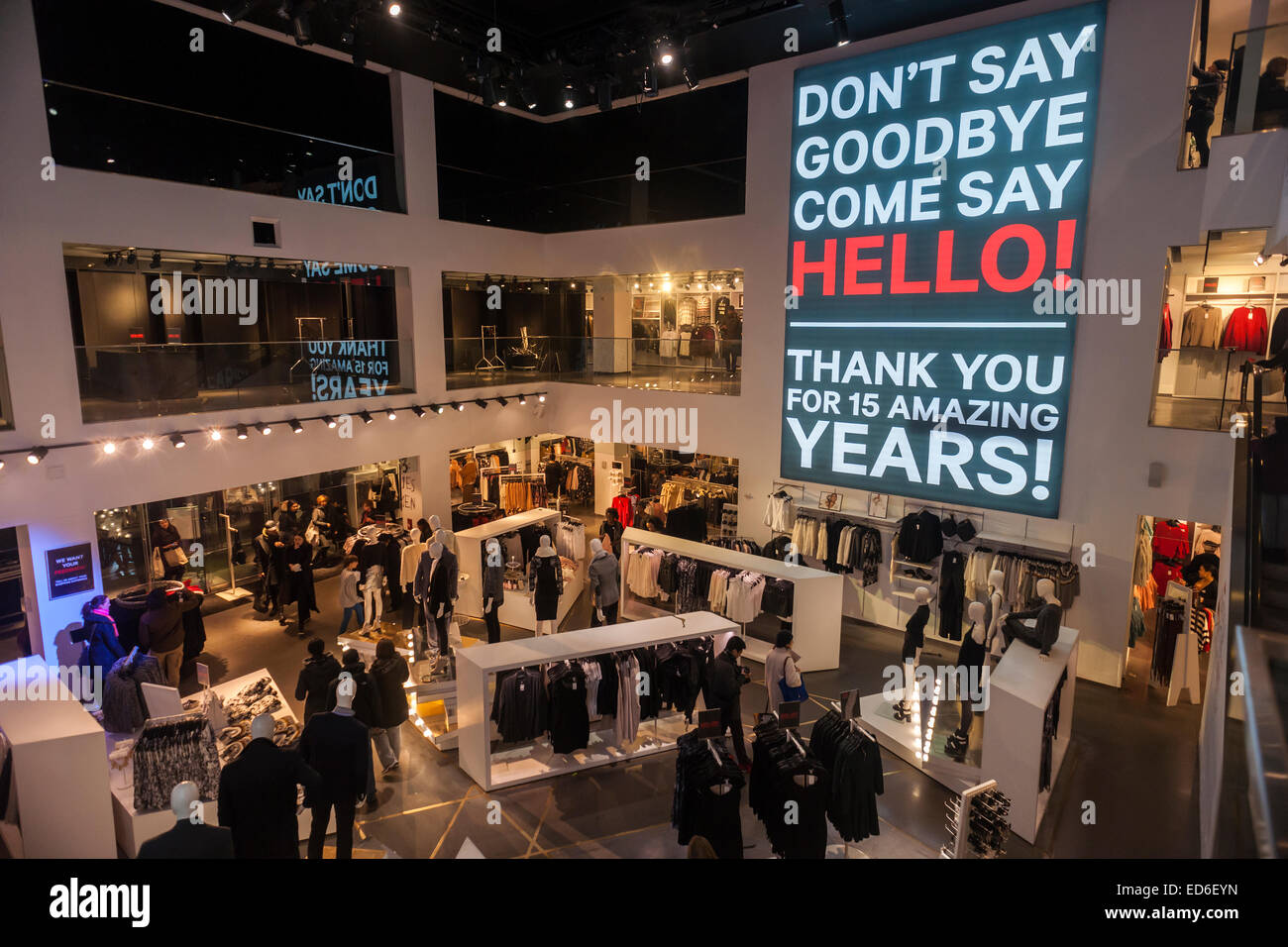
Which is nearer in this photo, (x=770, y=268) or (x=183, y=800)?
(x=183, y=800)

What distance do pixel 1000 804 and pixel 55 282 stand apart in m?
10.7

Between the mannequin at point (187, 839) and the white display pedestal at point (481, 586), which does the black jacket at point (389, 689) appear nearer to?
the mannequin at point (187, 839)

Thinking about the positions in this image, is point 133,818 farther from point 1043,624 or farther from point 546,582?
point 1043,624

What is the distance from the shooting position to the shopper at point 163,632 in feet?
26.7

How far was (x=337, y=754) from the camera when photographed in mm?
5223

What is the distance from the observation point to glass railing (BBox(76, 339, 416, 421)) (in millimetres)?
8664

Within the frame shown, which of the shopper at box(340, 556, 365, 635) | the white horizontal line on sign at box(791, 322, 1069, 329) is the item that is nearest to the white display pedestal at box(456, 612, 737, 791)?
the shopper at box(340, 556, 365, 635)

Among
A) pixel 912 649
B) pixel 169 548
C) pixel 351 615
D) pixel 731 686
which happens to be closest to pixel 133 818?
pixel 731 686

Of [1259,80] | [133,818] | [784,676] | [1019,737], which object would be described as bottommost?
[133,818]

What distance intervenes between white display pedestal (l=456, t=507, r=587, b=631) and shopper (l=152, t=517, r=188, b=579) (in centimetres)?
400

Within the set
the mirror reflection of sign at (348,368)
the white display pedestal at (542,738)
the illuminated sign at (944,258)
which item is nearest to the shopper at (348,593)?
the mirror reflection of sign at (348,368)

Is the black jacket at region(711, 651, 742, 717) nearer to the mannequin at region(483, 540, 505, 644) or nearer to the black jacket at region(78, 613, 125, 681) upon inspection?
the mannequin at region(483, 540, 505, 644)

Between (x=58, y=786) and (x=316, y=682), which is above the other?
(x=316, y=682)

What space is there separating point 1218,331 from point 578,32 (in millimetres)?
10723
